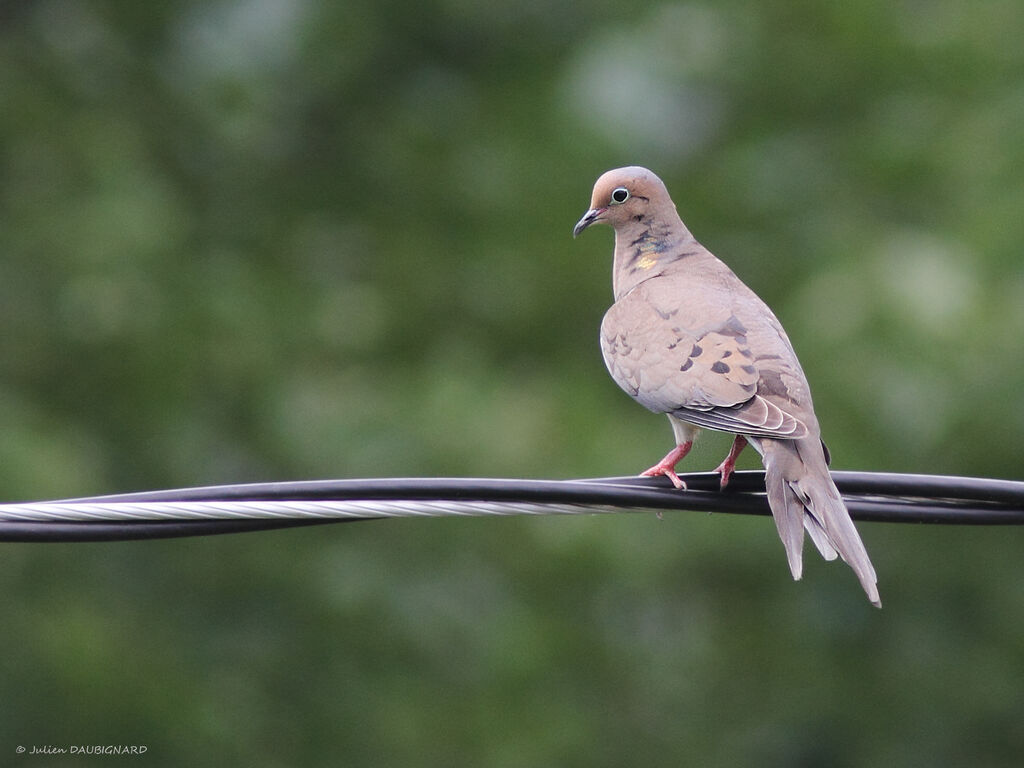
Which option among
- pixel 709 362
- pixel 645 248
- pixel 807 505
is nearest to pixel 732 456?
pixel 709 362

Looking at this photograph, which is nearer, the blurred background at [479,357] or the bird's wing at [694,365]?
the bird's wing at [694,365]

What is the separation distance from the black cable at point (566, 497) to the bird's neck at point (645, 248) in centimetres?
200

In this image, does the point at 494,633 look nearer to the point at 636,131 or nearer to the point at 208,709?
the point at 208,709

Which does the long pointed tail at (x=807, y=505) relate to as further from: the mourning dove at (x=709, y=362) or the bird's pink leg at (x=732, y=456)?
the bird's pink leg at (x=732, y=456)

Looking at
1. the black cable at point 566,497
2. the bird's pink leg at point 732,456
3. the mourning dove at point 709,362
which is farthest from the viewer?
the bird's pink leg at point 732,456

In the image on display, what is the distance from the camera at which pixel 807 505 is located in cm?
370

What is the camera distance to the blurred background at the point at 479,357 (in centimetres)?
725

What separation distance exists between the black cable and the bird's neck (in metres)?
2.00

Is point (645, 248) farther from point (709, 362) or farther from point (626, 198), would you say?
point (709, 362)

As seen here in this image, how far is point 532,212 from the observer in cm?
854

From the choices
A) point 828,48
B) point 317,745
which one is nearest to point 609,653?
point 317,745

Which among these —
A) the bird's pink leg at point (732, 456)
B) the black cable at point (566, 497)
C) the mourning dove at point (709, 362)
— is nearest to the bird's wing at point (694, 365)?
the mourning dove at point (709, 362)

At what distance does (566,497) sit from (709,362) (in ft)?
4.39

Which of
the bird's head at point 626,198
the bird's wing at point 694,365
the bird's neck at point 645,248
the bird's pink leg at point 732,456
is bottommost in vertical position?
the bird's pink leg at point 732,456
